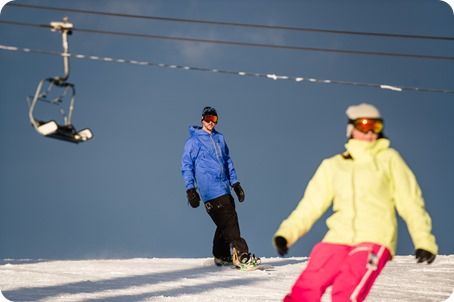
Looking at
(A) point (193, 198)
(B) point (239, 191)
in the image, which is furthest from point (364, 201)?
(B) point (239, 191)

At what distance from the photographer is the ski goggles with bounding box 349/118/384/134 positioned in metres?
5.28

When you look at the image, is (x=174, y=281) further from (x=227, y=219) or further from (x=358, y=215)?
(x=358, y=215)

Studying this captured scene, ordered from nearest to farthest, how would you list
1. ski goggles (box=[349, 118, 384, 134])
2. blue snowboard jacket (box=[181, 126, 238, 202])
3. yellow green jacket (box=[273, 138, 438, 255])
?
yellow green jacket (box=[273, 138, 438, 255])
ski goggles (box=[349, 118, 384, 134])
blue snowboard jacket (box=[181, 126, 238, 202])

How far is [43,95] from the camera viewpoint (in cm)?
675

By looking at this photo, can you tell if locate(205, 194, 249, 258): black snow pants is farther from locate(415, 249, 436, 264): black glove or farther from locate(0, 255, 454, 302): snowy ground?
locate(415, 249, 436, 264): black glove

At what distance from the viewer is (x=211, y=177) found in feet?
35.9

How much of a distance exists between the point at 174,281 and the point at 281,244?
166 inches

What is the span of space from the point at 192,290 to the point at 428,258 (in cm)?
375

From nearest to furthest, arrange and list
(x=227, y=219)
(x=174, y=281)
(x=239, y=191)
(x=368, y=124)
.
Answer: (x=368, y=124)
(x=174, y=281)
(x=227, y=219)
(x=239, y=191)

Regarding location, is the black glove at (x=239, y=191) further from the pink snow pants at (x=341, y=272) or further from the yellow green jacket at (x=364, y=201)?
the pink snow pants at (x=341, y=272)

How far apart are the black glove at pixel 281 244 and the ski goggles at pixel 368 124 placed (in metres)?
0.97

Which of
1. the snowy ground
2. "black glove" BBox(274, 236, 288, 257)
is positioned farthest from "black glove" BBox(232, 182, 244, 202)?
"black glove" BBox(274, 236, 288, 257)

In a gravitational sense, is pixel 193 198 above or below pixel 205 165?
below

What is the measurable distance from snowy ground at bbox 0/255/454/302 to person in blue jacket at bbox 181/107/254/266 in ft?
2.15
